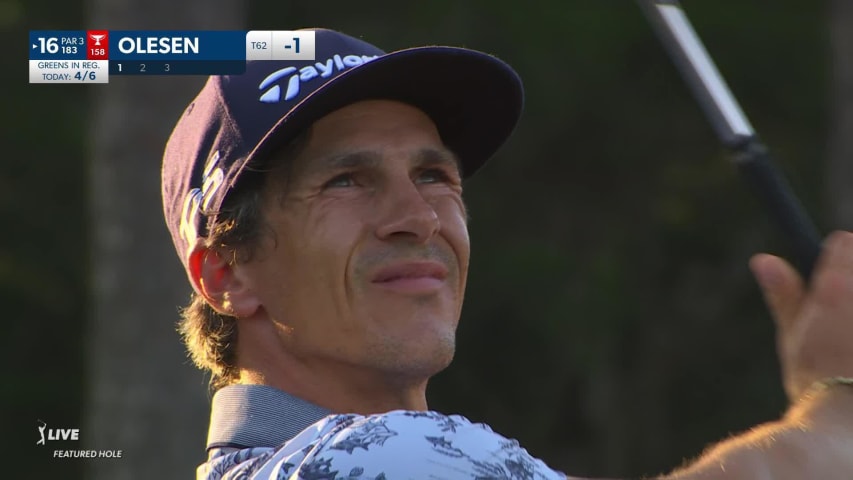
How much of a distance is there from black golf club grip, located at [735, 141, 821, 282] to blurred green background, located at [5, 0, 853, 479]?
631 centimetres

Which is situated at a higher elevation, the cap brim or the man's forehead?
the cap brim

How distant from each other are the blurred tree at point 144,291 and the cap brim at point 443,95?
3064mm

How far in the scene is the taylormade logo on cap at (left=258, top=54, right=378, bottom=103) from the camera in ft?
9.00

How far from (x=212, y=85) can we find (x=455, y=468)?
108 cm

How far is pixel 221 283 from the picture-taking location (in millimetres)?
2830

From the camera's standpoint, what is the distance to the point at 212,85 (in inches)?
114

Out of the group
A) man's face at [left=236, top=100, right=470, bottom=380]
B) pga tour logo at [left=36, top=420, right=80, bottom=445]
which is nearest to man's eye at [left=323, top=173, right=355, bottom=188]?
man's face at [left=236, top=100, right=470, bottom=380]

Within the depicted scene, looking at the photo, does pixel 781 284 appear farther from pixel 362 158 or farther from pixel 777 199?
pixel 362 158

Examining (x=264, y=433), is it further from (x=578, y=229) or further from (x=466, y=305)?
(x=578, y=229)

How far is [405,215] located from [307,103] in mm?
254
